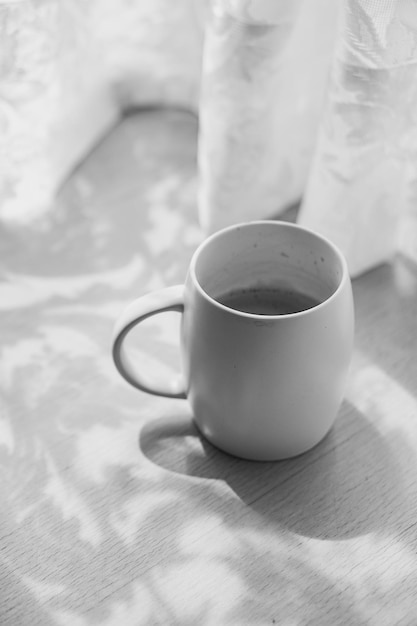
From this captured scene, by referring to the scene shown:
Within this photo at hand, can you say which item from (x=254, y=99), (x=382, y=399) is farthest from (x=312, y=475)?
(x=254, y=99)

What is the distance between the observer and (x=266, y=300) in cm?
64

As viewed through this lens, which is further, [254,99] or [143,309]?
[254,99]

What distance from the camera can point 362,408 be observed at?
0.66 metres

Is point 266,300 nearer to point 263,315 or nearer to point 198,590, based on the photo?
point 263,315

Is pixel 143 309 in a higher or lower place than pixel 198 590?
higher

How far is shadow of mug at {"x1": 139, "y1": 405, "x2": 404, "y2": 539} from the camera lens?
588mm

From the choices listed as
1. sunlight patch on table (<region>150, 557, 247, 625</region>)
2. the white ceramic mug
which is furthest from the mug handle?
sunlight patch on table (<region>150, 557, 247, 625</region>)

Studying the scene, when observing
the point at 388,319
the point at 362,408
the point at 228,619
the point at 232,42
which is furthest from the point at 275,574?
the point at 232,42

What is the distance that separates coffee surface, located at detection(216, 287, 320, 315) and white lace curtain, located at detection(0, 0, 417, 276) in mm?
119

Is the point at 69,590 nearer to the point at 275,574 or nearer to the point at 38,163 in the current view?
the point at 275,574

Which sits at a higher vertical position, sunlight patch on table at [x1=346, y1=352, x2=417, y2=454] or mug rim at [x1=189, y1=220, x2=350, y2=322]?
mug rim at [x1=189, y1=220, x2=350, y2=322]

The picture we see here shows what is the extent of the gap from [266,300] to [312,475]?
5.4 inches

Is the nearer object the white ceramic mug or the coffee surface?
the white ceramic mug

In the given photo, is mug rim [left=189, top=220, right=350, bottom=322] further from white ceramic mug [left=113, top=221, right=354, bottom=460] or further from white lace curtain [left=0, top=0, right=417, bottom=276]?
white lace curtain [left=0, top=0, right=417, bottom=276]
